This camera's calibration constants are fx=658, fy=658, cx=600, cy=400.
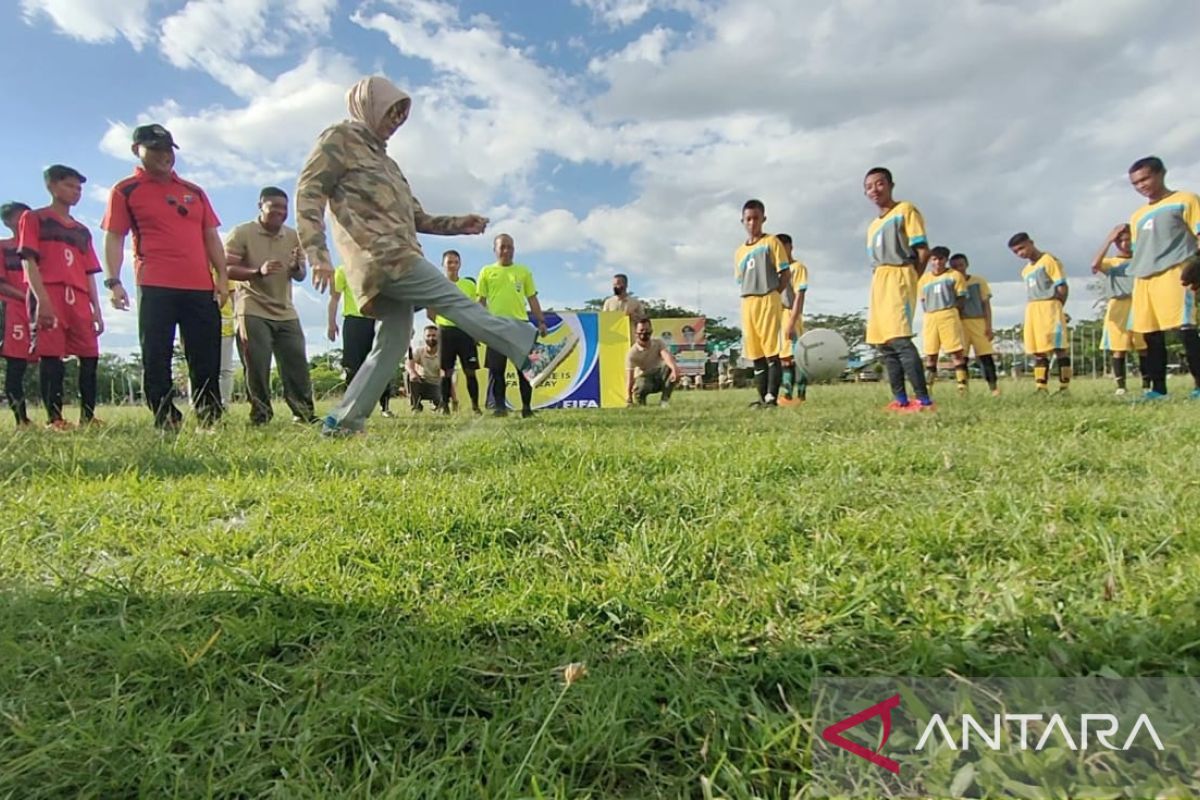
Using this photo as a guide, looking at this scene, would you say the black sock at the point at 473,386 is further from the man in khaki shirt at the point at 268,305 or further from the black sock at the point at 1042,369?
the black sock at the point at 1042,369

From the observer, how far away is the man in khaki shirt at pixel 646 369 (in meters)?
9.87

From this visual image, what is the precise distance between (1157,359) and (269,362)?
8063 millimetres

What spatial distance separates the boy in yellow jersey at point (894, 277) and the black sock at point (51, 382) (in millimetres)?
7080

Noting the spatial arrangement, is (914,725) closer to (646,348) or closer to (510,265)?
(510,265)

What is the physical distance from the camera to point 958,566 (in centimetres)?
150

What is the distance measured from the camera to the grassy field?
0.98m

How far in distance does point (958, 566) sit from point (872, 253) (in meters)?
5.07

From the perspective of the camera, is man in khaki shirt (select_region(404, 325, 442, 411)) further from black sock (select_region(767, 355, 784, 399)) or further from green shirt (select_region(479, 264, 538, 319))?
black sock (select_region(767, 355, 784, 399))

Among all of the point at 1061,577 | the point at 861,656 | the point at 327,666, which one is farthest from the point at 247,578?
the point at 1061,577

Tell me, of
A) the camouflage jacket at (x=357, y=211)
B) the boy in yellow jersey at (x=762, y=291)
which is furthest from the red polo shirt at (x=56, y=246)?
the boy in yellow jersey at (x=762, y=291)

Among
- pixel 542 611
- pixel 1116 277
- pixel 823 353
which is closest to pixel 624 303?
pixel 1116 277

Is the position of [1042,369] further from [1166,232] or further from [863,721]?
[863,721]

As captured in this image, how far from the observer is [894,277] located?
5.75 metres

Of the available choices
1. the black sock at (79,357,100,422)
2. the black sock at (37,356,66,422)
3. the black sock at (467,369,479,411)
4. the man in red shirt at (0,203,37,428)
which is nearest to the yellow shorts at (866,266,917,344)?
the black sock at (467,369,479,411)
